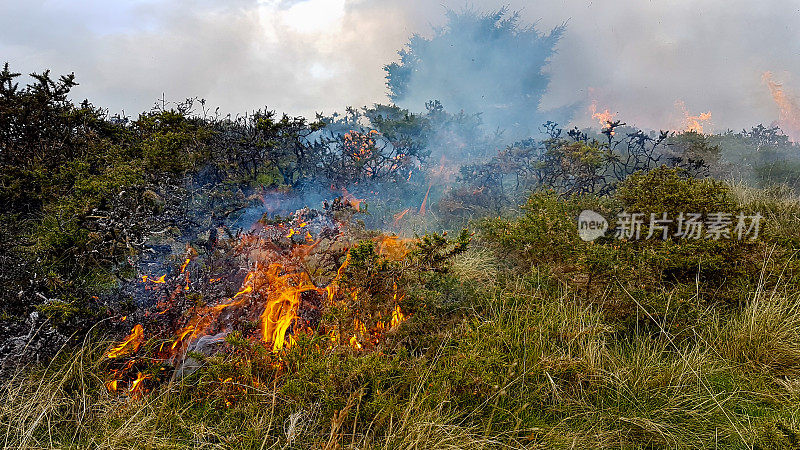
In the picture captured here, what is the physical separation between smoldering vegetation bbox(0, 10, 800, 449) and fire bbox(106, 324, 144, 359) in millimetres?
13

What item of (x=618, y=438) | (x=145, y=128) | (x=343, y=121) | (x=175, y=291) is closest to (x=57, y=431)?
(x=175, y=291)

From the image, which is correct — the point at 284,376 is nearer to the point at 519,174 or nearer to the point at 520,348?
the point at 520,348

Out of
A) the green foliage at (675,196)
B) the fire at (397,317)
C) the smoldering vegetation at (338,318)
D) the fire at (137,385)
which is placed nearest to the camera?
the smoldering vegetation at (338,318)

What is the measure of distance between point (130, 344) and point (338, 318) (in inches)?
64.6

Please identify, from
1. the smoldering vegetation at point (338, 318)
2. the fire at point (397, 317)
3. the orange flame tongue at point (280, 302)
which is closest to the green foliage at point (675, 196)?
the smoldering vegetation at point (338, 318)

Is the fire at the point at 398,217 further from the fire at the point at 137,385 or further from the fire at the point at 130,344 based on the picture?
the fire at the point at 137,385

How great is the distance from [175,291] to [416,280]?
2063 millimetres

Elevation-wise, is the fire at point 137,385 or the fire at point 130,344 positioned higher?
the fire at point 130,344

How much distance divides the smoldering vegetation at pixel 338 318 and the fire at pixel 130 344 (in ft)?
0.04

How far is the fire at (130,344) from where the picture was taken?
3.01 metres

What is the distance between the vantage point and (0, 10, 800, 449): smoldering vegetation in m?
2.46

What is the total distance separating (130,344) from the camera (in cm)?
312

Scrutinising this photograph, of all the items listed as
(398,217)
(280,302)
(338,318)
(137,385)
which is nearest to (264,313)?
(280,302)

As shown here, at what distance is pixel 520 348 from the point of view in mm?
3035
